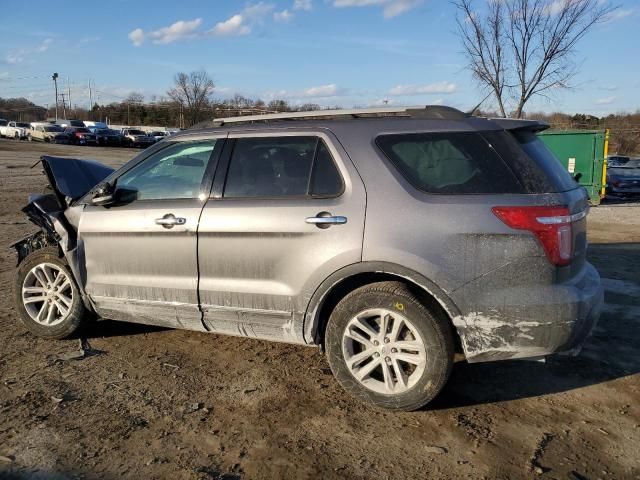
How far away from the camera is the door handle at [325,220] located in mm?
3510

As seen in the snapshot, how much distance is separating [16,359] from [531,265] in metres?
3.80

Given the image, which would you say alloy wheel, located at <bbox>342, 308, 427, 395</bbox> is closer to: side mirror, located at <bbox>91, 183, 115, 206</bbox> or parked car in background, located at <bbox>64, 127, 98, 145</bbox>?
side mirror, located at <bbox>91, 183, 115, 206</bbox>

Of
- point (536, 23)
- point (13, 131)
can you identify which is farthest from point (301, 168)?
point (13, 131)

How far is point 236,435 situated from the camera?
3.26 meters

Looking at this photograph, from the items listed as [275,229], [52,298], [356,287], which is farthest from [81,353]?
[356,287]

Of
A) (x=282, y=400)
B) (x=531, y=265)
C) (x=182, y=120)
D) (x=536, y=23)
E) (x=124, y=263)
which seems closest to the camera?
(x=531, y=265)

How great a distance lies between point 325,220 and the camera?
353cm

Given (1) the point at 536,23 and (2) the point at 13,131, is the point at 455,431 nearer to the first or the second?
(1) the point at 536,23

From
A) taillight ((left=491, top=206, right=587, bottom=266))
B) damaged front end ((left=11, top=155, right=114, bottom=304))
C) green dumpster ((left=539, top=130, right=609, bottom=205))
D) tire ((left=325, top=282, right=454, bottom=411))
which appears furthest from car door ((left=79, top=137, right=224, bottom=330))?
green dumpster ((left=539, top=130, right=609, bottom=205))

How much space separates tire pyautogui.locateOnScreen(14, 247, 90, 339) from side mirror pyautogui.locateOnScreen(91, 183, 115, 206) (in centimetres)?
69

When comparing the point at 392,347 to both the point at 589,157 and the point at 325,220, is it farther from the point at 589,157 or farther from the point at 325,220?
the point at 589,157

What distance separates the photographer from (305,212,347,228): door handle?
138 inches

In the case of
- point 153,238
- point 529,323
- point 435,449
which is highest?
point 153,238

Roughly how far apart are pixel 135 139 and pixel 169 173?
1917 inches
